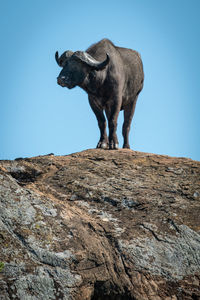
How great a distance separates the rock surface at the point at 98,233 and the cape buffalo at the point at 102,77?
10.1 ft

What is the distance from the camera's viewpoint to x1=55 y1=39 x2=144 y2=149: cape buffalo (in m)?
12.1

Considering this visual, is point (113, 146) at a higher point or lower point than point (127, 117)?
lower

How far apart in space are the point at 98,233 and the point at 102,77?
236 inches

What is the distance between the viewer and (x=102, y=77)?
12.4m

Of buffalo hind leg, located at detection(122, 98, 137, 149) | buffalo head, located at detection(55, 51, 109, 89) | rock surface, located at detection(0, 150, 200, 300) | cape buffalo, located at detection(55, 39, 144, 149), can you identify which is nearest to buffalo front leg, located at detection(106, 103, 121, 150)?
cape buffalo, located at detection(55, 39, 144, 149)

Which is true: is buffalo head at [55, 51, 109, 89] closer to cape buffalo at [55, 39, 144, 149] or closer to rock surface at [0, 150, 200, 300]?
cape buffalo at [55, 39, 144, 149]

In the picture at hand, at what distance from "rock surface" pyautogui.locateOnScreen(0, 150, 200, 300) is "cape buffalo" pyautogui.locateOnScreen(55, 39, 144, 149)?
121 inches

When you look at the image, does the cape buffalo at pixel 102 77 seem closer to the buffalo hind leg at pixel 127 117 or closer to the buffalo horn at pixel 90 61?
the buffalo horn at pixel 90 61

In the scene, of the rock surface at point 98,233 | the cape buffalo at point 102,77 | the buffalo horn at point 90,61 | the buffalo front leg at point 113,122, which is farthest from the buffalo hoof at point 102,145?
the rock surface at point 98,233

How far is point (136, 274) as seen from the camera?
6871 millimetres

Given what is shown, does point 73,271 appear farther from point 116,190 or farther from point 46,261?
point 116,190

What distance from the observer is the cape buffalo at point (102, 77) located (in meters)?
12.1

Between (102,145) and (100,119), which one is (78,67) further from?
(102,145)

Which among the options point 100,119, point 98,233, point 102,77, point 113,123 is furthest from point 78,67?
point 98,233
